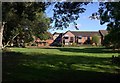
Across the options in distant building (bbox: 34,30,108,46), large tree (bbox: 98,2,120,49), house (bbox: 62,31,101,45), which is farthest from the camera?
house (bbox: 62,31,101,45)

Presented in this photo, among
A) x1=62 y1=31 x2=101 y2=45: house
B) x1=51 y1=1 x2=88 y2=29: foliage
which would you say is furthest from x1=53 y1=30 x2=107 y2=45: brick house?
x1=51 y1=1 x2=88 y2=29: foliage

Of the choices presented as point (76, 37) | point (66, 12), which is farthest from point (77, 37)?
point (66, 12)

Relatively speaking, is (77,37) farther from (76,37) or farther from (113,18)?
(113,18)

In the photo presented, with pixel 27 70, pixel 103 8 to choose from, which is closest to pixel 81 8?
pixel 103 8

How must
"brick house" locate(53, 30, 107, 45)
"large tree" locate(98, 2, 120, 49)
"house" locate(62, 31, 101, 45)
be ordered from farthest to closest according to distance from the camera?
"house" locate(62, 31, 101, 45) < "brick house" locate(53, 30, 107, 45) < "large tree" locate(98, 2, 120, 49)

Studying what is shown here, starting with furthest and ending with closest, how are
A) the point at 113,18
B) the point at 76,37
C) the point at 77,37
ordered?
1. the point at 77,37
2. the point at 76,37
3. the point at 113,18

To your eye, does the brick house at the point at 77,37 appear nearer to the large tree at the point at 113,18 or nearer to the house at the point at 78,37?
the house at the point at 78,37

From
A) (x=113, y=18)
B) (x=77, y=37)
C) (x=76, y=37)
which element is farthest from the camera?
(x=77, y=37)

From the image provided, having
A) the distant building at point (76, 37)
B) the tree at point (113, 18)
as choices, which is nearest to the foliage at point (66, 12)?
the tree at point (113, 18)

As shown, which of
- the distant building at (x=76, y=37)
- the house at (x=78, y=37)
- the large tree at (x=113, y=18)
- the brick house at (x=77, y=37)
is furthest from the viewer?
the house at (x=78, y=37)

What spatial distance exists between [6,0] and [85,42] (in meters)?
97.4

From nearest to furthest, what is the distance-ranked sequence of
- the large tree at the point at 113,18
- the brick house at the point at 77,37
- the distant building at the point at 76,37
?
1. the large tree at the point at 113,18
2. the distant building at the point at 76,37
3. the brick house at the point at 77,37

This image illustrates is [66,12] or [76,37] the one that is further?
[76,37]

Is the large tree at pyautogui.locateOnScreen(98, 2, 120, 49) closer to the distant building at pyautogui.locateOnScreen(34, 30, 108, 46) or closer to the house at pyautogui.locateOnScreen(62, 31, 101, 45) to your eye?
the distant building at pyautogui.locateOnScreen(34, 30, 108, 46)
